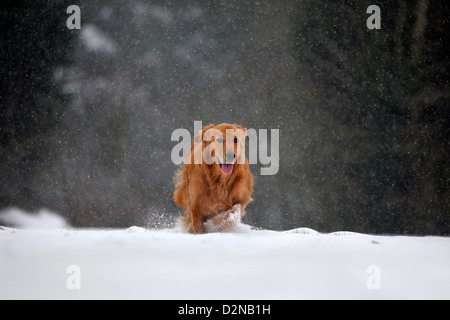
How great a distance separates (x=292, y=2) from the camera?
8.14 metres

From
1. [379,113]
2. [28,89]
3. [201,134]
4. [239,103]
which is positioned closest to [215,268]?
[201,134]

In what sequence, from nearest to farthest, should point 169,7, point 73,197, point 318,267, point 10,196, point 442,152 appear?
point 318,267, point 442,152, point 10,196, point 73,197, point 169,7

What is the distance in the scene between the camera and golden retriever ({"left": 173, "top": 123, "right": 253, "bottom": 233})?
3.83 meters

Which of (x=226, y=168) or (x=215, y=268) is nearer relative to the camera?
(x=215, y=268)

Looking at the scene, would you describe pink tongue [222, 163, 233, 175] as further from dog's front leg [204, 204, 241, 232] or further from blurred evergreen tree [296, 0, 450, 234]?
blurred evergreen tree [296, 0, 450, 234]

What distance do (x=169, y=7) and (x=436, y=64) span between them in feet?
16.8

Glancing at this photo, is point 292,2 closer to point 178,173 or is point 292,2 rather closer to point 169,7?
point 169,7

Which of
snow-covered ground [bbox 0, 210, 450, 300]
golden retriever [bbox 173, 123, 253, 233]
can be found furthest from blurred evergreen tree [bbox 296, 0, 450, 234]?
snow-covered ground [bbox 0, 210, 450, 300]

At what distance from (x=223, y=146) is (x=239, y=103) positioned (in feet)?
16.6

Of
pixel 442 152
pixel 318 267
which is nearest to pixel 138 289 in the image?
pixel 318 267

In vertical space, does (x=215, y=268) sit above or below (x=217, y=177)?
below

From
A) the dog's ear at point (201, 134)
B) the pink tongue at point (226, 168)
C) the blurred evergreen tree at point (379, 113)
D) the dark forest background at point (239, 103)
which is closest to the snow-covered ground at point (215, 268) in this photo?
the pink tongue at point (226, 168)

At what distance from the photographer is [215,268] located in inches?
83.0

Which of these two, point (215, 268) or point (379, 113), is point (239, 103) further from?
point (215, 268)
